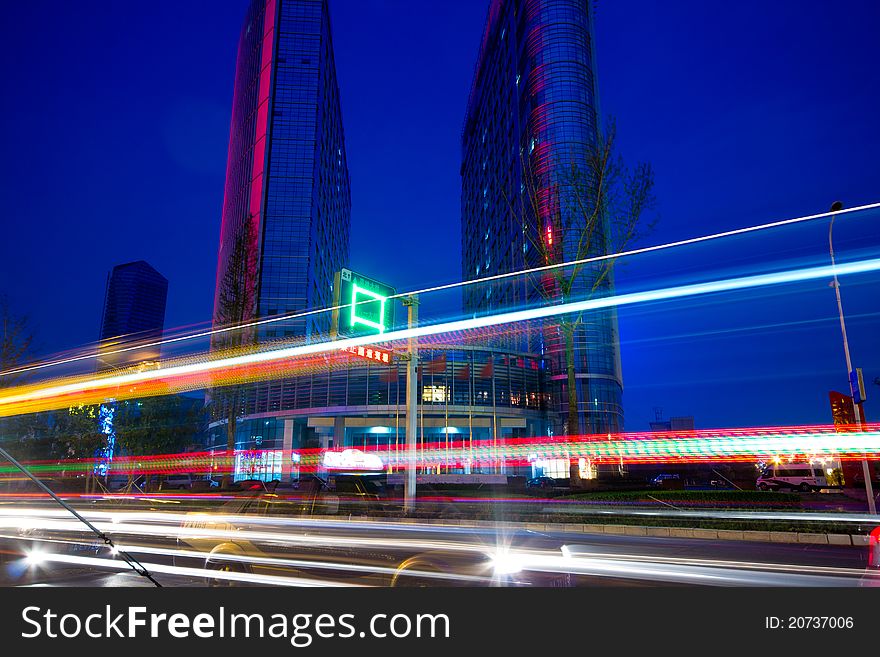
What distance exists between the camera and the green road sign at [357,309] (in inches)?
643

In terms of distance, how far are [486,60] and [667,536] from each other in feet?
322

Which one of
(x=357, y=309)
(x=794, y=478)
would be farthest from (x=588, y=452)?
(x=357, y=309)

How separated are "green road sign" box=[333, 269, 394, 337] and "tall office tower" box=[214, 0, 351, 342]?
200ft

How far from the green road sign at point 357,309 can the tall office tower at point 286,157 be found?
60902 millimetres

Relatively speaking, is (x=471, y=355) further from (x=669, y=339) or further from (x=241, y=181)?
(x=241, y=181)

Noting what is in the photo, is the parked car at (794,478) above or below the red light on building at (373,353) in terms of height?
below

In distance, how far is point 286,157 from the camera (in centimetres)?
8650

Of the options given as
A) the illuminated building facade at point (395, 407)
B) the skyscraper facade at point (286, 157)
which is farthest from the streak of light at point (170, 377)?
the skyscraper facade at point (286, 157)

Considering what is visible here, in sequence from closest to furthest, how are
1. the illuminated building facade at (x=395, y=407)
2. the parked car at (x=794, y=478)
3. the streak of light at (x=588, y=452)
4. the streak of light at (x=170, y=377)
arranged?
the streak of light at (x=170, y=377) → the streak of light at (x=588, y=452) → the parked car at (x=794, y=478) → the illuminated building facade at (x=395, y=407)

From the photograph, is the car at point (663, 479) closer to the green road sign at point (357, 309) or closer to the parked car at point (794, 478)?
the parked car at point (794, 478)

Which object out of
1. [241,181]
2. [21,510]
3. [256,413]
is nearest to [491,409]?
[256,413]

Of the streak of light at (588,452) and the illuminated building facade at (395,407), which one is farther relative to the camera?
the illuminated building facade at (395,407)

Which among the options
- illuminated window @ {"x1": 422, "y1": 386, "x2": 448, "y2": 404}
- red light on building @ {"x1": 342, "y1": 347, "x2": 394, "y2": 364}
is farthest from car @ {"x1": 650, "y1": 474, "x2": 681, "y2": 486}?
red light on building @ {"x1": 342, "y1": 347, "x2": 394, "y2": 364}
